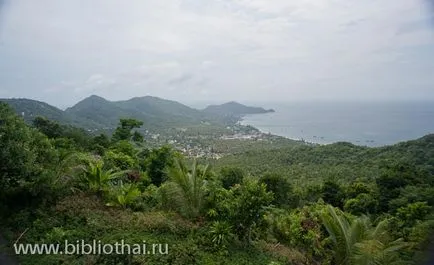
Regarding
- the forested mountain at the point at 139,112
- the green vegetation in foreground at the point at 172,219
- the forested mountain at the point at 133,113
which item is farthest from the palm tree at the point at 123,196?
the forested mountain at the point at 139,112

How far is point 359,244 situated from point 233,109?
147 metres

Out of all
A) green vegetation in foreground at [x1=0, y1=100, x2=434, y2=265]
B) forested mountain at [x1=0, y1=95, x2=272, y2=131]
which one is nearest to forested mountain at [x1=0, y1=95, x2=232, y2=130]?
forested mountain at [x1=0, y1=95, x2=272, y2=131]

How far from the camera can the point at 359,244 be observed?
4.25 meters

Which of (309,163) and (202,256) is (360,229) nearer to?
(202,256)

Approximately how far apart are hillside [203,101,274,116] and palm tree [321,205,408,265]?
121m

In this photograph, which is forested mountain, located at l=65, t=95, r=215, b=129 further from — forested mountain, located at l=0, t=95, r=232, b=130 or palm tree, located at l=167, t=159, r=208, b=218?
palm tree, located at l=167, t=159, r=208, b=218

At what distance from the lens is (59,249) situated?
425 cm

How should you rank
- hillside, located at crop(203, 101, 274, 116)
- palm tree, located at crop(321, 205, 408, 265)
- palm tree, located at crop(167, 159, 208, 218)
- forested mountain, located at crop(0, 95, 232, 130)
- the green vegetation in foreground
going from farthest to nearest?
1. hillside, located at crop(203, 101, 274, 116)
2. forested mountain, located at crop(0, 95, 232, 130)
3. palm tree, located at crop(167, 159, 208, 218)
4. the green vegetation in foreground
5. palm tree, located at crop(321, 205, 408, 265)

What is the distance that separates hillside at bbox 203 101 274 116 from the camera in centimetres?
13362

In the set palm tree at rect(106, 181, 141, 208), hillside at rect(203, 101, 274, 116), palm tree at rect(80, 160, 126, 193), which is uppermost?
hillside at rect(203, 101, 274, 116)

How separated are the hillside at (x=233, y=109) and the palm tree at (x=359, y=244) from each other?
121 m

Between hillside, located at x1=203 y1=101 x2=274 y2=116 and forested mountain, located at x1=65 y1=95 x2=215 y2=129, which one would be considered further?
hillside, located at x1=203 y1=101 x2=274 y2=116

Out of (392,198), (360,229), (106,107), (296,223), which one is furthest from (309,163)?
A: (106,107)

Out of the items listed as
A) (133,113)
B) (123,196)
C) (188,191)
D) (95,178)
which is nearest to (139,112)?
(133,113)
